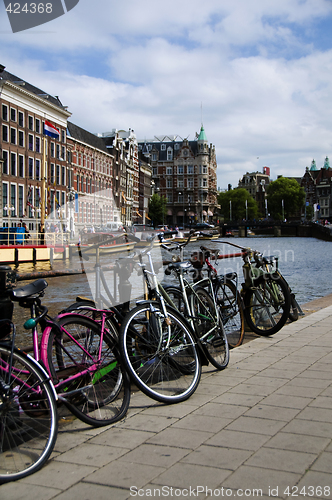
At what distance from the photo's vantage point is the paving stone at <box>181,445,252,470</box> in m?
2.72

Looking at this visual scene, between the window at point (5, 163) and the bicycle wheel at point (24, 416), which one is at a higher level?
the window at point (5, 163)

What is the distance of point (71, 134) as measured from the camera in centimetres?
6275

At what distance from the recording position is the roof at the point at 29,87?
44719mm

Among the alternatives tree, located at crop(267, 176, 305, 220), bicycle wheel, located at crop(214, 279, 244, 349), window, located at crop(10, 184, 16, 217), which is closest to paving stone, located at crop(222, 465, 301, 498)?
bicycle wheel, located at crop(214, 279, 244, 349)

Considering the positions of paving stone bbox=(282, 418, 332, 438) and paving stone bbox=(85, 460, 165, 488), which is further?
paving stone bbox=(282, 418, 332, 438)

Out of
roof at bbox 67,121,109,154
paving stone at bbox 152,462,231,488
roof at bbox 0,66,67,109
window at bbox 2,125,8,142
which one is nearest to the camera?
paving stone at bbox 152,462,231,488

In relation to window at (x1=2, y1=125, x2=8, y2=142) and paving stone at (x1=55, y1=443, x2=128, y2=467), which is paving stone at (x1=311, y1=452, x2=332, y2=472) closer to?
paving stone at (x1=55, y1=443, x2=128, y2=467)

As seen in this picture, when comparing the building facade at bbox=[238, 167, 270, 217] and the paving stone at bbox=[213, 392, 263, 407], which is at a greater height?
the building facade at bbox=[238, 167, 270, 217]

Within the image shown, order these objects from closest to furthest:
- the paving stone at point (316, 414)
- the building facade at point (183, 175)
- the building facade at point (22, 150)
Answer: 1. the paving stone at point (316, 414)
2. the building facade at point (22, 150)
3. the building facade at point (183, 175)

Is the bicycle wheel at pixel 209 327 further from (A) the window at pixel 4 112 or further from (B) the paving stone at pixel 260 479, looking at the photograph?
(A) the window at pixel 4 112

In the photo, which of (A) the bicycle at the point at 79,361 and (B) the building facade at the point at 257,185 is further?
(B) the building facade at the point at 257,185

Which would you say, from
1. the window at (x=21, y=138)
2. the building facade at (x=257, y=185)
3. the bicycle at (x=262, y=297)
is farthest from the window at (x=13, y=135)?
the building facade at (x=257, y=185)

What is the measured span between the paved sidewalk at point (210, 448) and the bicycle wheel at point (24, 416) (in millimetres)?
115

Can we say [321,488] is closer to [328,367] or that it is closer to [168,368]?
[168,368]
